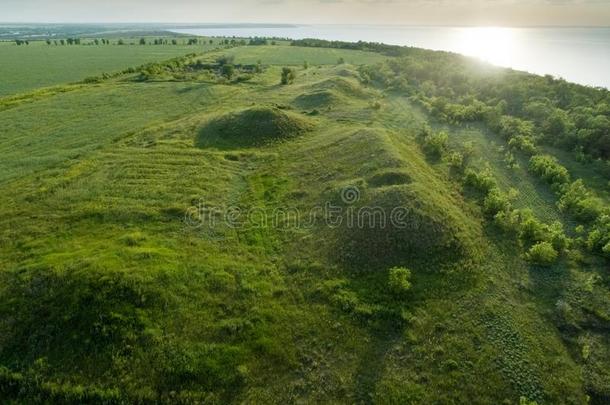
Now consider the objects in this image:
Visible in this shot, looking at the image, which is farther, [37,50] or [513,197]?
[37,50]

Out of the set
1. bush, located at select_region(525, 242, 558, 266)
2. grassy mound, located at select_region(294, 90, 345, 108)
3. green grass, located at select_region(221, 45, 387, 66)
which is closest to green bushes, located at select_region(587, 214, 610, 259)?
bush, located at select_region(525, 242, 558, 266)

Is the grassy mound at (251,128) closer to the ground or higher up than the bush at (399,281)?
higher up

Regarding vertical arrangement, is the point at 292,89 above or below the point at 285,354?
above

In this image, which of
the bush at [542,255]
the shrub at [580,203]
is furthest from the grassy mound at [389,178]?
the shrub at [580,203]

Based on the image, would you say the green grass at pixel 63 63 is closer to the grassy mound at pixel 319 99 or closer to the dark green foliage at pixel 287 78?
the dark green foliage at pixel 287 78

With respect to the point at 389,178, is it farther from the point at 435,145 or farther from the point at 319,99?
the point at 319,99

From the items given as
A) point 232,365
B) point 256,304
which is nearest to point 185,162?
point 256,304

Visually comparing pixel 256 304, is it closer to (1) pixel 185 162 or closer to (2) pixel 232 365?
(2) pixel 232 365
